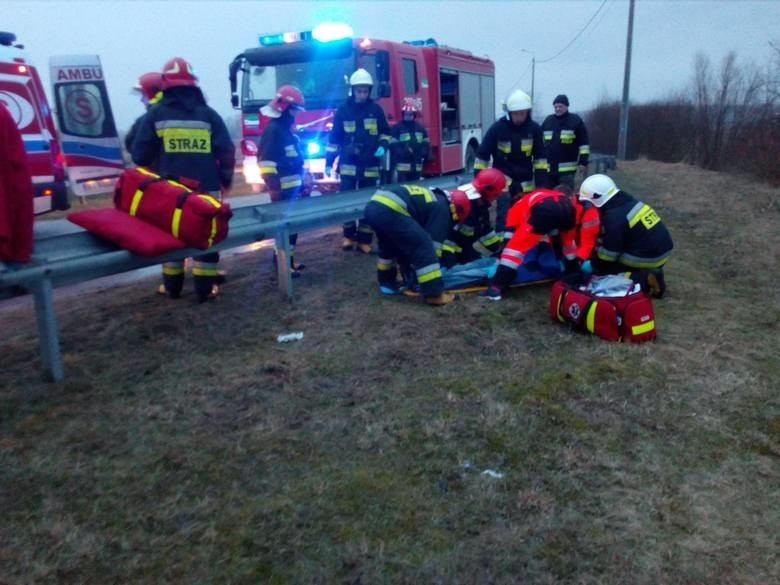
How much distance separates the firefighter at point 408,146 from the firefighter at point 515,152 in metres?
1.74

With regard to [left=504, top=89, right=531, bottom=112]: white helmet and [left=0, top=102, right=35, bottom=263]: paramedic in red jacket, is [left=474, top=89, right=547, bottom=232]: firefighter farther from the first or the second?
[left=0, top=102, right=35, bottom=263]: paramedic in red jacket

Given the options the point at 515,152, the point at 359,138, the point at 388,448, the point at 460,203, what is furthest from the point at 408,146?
the point at 388,448

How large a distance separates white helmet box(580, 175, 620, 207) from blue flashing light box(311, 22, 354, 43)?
5540 mm

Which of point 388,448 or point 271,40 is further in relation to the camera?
point 271,40

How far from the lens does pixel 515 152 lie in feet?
24.4

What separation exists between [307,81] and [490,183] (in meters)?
5.18

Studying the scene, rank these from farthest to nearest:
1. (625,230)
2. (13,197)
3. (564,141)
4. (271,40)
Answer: (271,40) < (564,141) < (625,230) < (13,197)

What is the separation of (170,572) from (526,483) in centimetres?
148

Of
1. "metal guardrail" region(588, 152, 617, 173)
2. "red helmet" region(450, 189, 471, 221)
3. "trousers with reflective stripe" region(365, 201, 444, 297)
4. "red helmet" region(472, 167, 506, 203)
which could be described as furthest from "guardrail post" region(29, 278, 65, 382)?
"metal guardrail" region(588, 152, 617, 173)

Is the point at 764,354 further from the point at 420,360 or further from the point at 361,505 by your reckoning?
the point at 361,505

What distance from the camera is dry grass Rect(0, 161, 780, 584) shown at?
8.14 ft

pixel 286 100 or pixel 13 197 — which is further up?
pixel 286 100

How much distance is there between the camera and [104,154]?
9.93 metres

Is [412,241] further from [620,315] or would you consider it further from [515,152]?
[515,152]
